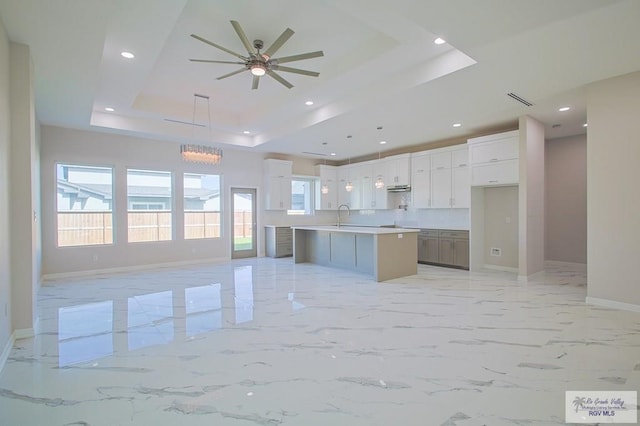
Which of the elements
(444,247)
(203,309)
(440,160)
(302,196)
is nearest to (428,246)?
(444,247)

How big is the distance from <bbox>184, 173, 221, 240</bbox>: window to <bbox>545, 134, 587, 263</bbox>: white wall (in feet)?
26.6

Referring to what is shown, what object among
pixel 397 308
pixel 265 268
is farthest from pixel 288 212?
pixel 397 308

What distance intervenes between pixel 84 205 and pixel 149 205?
3.99ft

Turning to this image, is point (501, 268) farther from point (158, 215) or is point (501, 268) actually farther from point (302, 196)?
point (158, 215)

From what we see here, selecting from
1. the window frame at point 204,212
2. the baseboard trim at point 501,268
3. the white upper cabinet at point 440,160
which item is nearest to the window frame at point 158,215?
the window frame at point 204,212

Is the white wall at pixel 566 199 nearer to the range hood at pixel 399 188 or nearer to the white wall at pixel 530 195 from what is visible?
the white wall at pixel 530 195

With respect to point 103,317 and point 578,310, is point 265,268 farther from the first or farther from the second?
point 578,310

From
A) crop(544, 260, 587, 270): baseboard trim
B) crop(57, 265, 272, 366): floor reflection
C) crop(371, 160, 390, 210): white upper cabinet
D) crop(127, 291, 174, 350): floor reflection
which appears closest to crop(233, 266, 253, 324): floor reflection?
crop(57, 265, 272, 366): floor reflection

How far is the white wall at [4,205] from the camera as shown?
2.87m

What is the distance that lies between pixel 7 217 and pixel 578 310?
6463 mm

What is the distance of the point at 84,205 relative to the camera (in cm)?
668

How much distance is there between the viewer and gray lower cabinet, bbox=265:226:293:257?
29.0ft

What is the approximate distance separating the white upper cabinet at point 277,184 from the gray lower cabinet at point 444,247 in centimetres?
386

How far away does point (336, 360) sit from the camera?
275 cm
